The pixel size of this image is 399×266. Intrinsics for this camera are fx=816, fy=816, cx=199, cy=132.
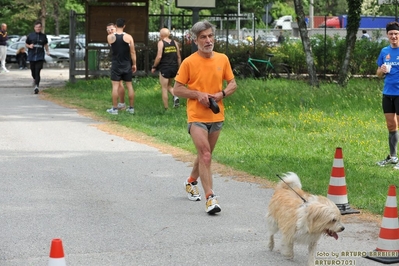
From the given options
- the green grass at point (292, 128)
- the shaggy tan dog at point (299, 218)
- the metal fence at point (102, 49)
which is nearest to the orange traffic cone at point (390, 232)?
the shaggy tan dog at point (299, 218)

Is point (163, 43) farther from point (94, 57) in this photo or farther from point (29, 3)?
point (29, 3)

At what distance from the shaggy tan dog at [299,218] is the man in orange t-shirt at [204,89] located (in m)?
1.61

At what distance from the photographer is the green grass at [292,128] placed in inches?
424

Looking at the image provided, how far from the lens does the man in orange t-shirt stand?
8.26 metres

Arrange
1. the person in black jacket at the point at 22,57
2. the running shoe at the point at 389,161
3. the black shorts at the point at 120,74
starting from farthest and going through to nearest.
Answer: the person in black jacket at the point at 22,57 → the black shorts at the point at 120,74 → the running shoe at the point at 389,161

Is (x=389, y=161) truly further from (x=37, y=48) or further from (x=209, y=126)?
(x=37, y=48)

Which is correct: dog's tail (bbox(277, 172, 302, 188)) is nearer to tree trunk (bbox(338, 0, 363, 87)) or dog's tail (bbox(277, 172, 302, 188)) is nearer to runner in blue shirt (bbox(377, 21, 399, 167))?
runner in blue shirt (bbox(377, 21, 399, 167))

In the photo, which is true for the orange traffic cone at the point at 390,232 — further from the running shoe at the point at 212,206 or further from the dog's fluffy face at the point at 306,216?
the running shoe at the point at 212,206

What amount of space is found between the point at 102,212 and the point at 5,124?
8.61 metres

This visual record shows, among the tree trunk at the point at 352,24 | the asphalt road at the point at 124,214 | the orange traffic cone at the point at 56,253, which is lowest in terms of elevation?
the asphalt road at the point at 124,214

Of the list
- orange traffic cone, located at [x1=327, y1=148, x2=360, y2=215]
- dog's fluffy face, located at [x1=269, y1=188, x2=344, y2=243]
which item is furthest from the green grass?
dog's fluffy face, located at [x1=269, y1=188, x2=344, y2=243]

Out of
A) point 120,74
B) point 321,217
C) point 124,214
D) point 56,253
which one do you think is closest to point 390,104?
point 124,214

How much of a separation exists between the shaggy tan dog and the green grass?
6.79 feet

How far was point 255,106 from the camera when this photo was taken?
1862 centimetres
